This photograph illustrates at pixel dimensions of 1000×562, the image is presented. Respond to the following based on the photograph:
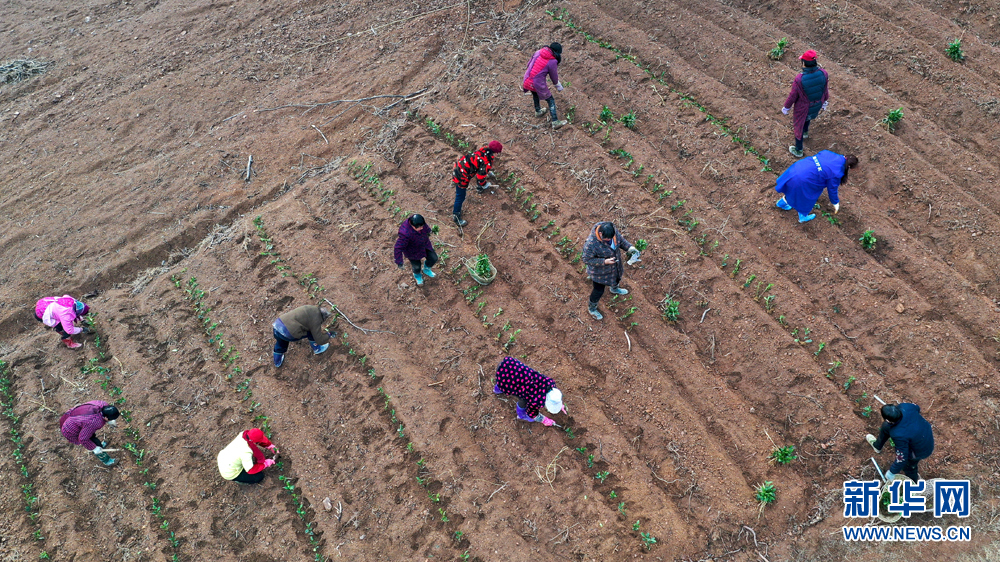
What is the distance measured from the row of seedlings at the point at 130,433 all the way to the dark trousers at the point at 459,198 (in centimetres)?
500

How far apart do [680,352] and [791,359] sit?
124 cm

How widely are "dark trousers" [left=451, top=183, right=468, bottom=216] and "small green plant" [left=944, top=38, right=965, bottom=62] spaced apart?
812 cm

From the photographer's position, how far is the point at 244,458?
18.6ft

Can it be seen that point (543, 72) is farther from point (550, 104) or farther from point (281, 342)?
point (281, 342)

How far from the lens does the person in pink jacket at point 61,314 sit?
23.6 feet

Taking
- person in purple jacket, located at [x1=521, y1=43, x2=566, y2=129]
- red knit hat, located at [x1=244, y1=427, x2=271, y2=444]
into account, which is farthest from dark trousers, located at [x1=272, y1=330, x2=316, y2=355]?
person in purple jacket, located at [x1=521, y1=43, x2=566, y2=129]

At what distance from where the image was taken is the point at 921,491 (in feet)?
17.3

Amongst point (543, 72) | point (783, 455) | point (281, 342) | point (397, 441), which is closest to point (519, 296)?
point (397, 441)

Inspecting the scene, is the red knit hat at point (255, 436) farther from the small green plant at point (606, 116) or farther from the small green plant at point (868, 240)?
the small green plant at point (868, 240)

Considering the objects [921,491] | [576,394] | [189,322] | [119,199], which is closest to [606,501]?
[576,394]

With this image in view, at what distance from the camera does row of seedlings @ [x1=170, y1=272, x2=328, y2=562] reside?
5.77 metres

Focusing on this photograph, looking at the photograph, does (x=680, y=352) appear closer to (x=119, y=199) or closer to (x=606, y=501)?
(x=606, y=501)

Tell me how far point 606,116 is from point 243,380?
6.74m

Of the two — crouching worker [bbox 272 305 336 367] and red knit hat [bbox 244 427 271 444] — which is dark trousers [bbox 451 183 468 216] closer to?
crouching worker [bbox 272 305 336 367]
